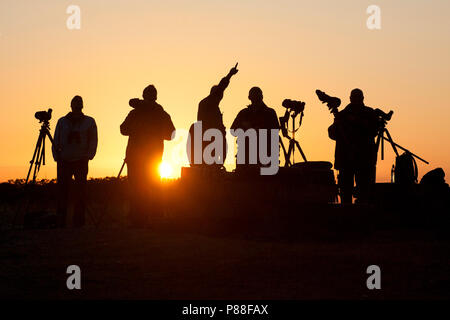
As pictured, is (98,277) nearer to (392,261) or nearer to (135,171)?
(392,261)

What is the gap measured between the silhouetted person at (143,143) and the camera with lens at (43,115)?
5.90 feet

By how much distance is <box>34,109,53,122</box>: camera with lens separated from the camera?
15352mm

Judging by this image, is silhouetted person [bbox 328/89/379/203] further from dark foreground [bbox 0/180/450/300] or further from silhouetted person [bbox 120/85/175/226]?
silhouetted person [bbox 120/85/175/226]

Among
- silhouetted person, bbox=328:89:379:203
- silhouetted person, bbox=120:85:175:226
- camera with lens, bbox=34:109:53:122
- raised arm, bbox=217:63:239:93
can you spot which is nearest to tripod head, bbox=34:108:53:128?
camera with lens, bbox=34:109:53:122

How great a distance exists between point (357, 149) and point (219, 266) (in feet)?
18.2

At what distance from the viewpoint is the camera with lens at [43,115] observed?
15352 mm

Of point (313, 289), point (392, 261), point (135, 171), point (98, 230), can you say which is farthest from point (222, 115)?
point (313, 289)

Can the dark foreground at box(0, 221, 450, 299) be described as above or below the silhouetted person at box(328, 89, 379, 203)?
below

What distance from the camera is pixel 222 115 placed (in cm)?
1453

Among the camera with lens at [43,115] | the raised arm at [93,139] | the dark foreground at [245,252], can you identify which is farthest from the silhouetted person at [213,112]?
the camera with lens at [43,115]

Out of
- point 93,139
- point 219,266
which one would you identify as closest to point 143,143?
point 93,139

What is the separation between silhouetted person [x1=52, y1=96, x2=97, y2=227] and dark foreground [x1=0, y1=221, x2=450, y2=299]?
70.5 inches

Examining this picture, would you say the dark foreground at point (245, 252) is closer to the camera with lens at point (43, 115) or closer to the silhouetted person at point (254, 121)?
the silhouetted person at point (254, 121)

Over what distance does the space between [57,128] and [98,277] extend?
6175 millimetres
